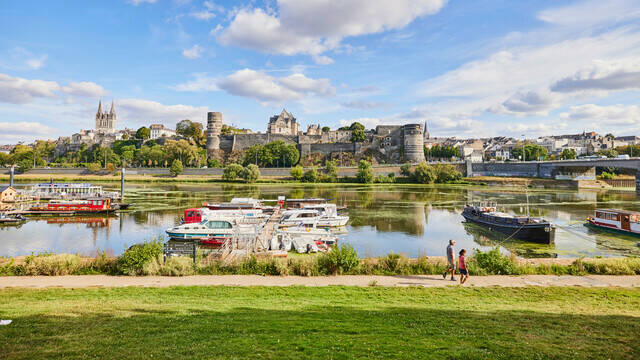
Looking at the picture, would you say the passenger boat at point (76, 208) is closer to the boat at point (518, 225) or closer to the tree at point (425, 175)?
the boat at point (518, 225)

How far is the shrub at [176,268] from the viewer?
37.4 ft

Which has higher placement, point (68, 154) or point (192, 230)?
point (68, 154)

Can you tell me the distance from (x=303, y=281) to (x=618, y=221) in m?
27.0

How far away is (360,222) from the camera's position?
1178 inches

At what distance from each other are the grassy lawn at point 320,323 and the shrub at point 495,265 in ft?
6.53

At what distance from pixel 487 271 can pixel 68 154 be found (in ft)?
451

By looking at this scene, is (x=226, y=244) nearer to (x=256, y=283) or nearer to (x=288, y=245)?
(x=288, y=245)

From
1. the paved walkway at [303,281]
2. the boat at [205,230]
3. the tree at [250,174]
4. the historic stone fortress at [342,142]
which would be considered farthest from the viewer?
the historic stone fortress at [342,142]

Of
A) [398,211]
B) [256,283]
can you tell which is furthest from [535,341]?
[398,211]

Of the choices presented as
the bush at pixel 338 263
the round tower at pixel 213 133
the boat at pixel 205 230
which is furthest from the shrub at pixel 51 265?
the round tower at pixel 213 133

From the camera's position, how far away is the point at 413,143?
326 feet

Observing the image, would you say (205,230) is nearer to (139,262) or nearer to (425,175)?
(139,262)

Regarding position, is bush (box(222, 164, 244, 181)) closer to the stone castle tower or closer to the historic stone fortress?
the historic stone fortress

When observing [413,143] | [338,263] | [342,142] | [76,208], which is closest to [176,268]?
[338,263]
